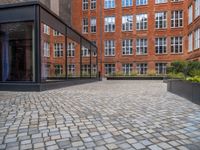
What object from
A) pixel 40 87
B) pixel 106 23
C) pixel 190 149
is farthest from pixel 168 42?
pixel 190 149

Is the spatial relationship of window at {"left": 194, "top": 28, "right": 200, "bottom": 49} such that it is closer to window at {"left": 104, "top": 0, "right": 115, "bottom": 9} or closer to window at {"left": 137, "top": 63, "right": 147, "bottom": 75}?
window at {"left": 137, "top": 63, "right": 147, "bottom": 75}

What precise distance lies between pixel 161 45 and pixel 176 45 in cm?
231

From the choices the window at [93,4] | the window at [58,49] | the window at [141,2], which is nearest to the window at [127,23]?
the window at [141,2]

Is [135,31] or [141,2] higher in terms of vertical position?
[141,2]

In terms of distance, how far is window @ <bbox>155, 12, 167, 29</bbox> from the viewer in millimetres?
34094

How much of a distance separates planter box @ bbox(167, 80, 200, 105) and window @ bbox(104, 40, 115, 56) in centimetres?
2554

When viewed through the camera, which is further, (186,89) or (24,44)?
(24,44)

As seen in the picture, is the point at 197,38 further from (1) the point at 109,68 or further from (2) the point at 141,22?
(1) the point at 109,68

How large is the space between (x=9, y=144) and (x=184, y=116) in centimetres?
439

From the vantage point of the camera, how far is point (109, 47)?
1449 inches

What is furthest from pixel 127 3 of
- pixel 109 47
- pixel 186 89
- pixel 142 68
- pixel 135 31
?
pixel 186 89

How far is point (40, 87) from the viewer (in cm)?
1121

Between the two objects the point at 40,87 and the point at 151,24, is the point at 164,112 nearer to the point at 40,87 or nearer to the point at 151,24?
the point at 40,87

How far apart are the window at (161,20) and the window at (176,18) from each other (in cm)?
118
